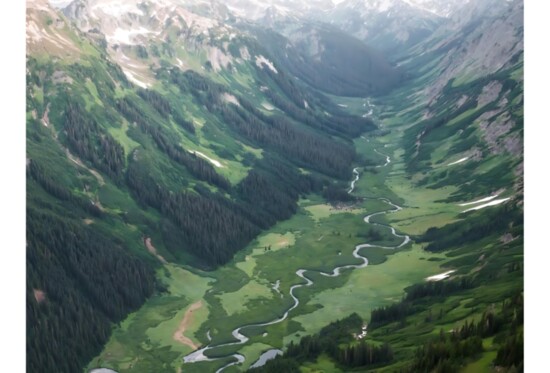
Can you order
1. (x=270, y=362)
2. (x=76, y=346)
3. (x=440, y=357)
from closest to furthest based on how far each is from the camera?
Answer: (x=440, y=357) < (x=270, y=362) < (x=76, y=346)

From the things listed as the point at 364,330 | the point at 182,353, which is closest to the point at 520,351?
the point at 364,330

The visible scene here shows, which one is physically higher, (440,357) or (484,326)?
(484,326)

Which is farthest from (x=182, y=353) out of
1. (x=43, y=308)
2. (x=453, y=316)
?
(x=453, y=316)

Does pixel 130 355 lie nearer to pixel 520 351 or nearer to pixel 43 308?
pixel 43 308

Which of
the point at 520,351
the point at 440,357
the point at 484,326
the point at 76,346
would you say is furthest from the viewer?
the point at 76,346

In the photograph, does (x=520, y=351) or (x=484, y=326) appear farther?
(x=484, y=326)
